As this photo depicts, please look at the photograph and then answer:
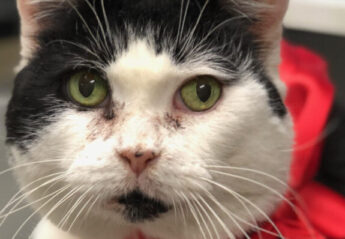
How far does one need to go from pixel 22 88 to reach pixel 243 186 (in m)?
0.34

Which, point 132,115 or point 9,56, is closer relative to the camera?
point 132,115

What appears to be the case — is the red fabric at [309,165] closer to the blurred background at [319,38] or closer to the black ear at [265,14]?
the blurred background at [319,38]

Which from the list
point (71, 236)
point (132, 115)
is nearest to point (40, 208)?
point (71, 236)

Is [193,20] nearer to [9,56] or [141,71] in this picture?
[141,71]

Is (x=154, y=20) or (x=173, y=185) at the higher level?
(x=154, y=20)

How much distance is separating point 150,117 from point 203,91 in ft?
0.30

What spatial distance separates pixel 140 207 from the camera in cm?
65

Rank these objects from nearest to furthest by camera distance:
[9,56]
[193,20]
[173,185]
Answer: [173,185]
[193,20]
[9,56]

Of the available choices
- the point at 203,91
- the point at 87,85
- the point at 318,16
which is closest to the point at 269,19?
the point at 203,91

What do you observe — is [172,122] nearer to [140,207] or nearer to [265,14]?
[140,207]

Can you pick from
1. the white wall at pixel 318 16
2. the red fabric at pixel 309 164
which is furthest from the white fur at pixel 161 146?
the white wall at pixel 318 16

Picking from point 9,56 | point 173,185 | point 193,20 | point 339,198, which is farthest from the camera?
point 9,56

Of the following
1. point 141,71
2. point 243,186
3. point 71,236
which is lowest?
point 71,236

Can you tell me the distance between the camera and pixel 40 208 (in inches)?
29.0
